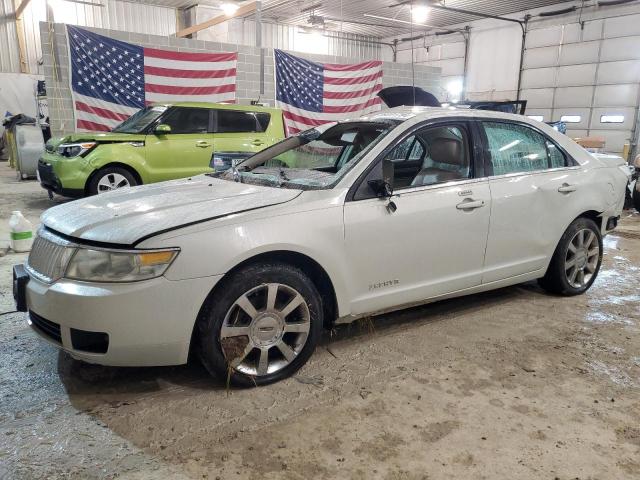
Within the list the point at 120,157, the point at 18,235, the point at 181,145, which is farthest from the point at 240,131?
the point at 18,235

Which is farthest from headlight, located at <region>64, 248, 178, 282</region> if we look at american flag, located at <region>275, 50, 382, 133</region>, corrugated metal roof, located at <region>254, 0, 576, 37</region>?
corrugated metal roof, located at <region>254, 0, 576, 37</region>

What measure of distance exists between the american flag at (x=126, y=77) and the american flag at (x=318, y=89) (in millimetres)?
1474

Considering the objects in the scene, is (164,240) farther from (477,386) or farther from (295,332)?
(477,386)

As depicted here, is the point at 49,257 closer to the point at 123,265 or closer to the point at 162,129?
the point at 123,265

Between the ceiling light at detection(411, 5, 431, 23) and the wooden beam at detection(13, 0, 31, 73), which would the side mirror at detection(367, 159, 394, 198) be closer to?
the ceiling light at detection(411, 5, 431, 23)

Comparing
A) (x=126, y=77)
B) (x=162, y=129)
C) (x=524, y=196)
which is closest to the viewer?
(x=524, y=196)

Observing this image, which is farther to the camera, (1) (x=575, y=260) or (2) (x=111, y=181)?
(2) (x=111, y=181)

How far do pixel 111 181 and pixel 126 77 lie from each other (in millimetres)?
3331

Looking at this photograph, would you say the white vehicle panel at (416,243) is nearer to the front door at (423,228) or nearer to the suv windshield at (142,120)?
the front door at (423,228)

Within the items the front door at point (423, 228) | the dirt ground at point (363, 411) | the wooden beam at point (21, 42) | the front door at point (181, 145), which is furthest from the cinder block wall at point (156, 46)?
the wooden beam at point (21, 42)

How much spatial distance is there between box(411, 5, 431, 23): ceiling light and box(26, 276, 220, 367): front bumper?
15979mm

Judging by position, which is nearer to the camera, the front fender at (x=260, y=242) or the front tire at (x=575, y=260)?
the front fender at (x=260, y=242)

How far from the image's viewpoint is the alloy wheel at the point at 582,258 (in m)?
3.87

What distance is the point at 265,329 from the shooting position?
2.53 metres
